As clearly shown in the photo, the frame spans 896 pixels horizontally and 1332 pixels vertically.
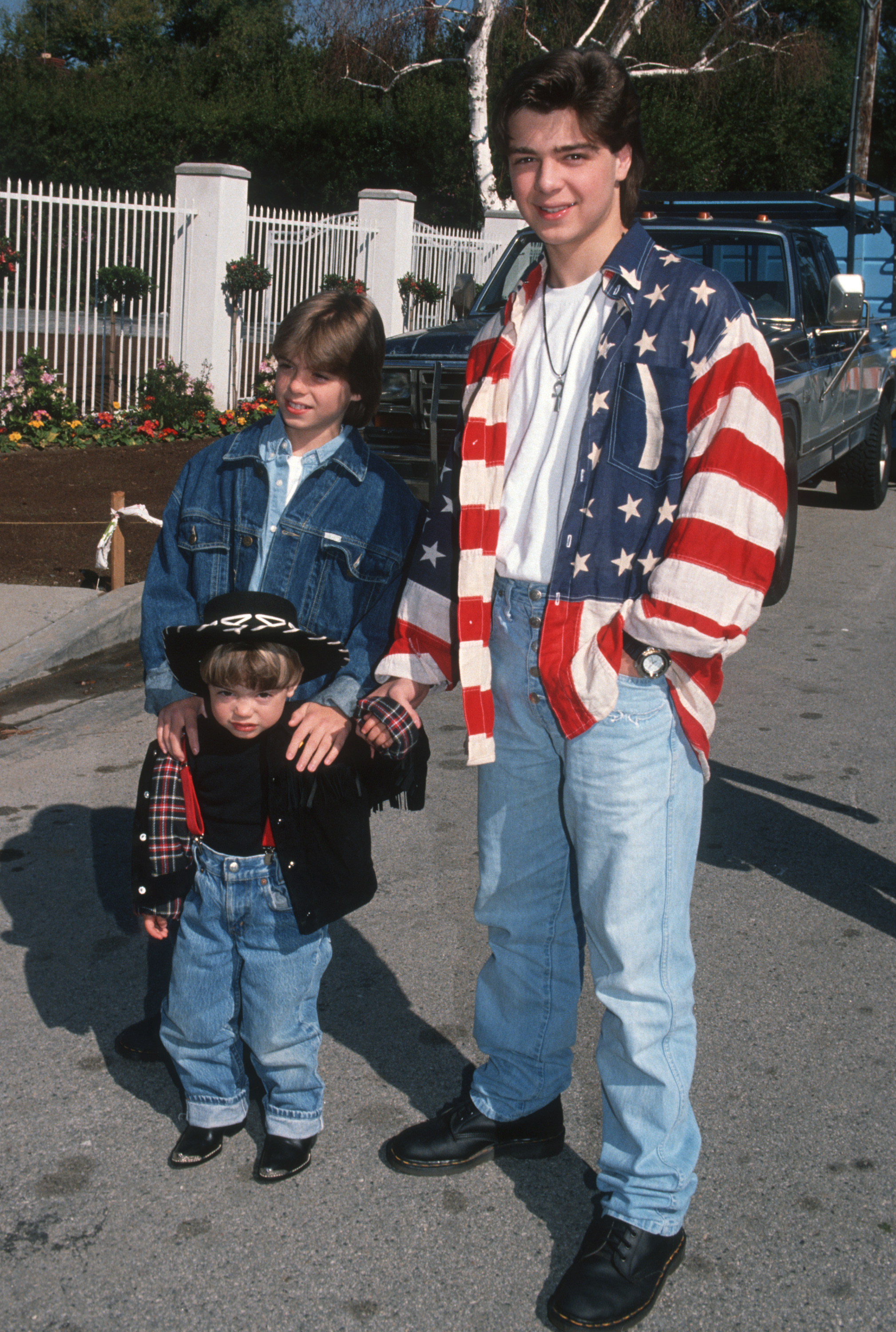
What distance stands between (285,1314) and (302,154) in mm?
33627

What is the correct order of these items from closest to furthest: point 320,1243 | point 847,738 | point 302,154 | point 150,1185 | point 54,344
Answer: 1. point 320,1243
2. point 150,1185
3. point 847,738
4. point 54,344
5. point 302,154

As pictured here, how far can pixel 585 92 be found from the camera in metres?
2.16

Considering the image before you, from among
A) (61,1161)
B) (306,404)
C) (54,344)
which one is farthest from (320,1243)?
(54,344)

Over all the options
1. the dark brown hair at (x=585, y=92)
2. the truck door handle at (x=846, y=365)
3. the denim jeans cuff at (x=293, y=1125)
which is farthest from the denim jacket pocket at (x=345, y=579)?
the truck door handle at (x=846, y=365)

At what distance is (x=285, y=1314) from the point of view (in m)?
2.26

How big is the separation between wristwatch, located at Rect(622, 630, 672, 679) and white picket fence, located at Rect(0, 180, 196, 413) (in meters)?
11.1

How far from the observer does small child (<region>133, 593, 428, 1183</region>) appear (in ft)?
8.27

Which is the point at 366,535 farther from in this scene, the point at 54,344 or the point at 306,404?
the point at 54,344

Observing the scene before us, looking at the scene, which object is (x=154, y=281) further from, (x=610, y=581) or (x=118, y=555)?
(x=610, y=581)

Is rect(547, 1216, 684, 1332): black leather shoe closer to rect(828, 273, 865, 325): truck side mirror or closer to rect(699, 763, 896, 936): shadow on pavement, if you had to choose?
rect(699, 763, 896, 936): shadow on pavement

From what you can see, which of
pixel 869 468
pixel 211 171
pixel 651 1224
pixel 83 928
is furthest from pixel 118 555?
pixel 211 171

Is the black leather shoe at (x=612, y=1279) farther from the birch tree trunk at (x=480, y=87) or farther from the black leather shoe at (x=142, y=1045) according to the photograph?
the birch tree trunk at (x=480, y=87)

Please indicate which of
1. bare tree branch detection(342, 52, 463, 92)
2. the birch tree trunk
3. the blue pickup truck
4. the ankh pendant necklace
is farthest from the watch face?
bare tree branch detection(342, 52, 463, 92)

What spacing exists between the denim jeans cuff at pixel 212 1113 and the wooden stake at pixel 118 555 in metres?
4.70
